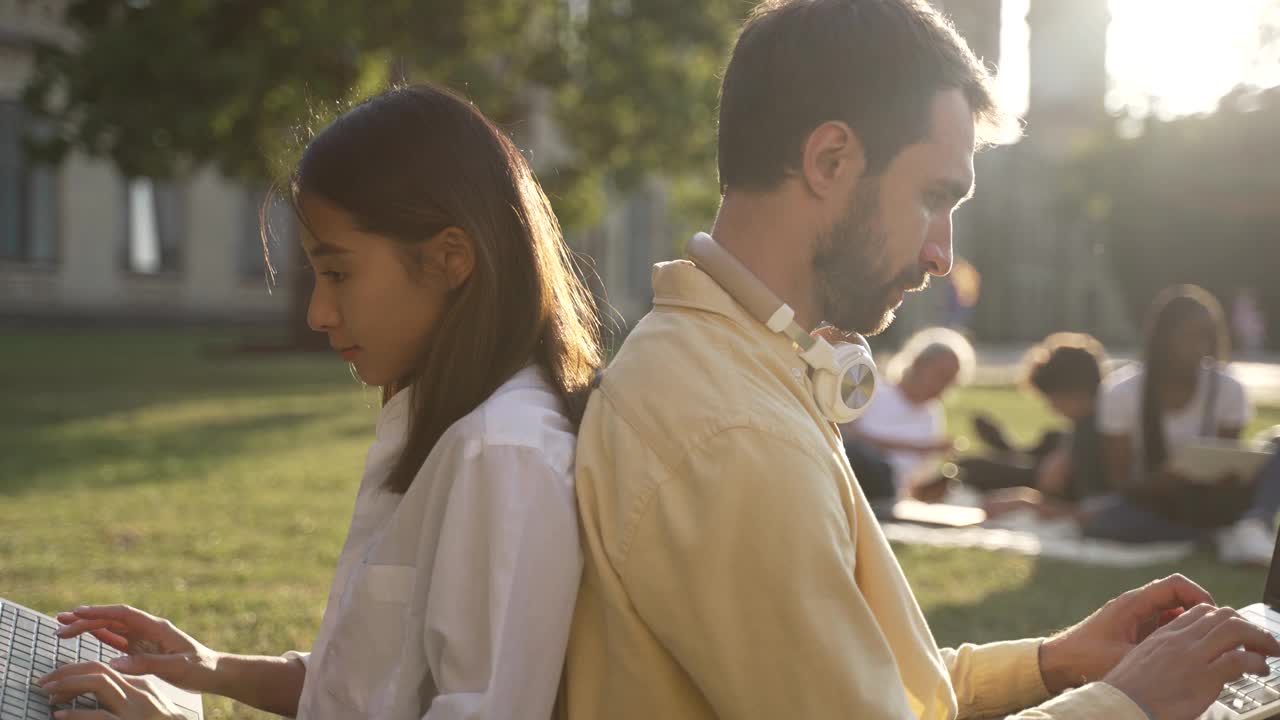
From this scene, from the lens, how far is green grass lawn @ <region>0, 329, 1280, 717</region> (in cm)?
555

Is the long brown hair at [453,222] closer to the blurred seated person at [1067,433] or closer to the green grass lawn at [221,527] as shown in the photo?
the green grass lawn at [221,527]

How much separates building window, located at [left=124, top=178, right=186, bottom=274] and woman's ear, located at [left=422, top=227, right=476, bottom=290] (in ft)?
114

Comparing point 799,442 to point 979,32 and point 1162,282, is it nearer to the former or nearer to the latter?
point 979,32

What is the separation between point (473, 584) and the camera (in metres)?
1.66

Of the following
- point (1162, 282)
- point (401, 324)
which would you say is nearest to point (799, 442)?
point (401, 324)

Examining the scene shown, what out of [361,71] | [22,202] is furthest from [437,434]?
[22,202]

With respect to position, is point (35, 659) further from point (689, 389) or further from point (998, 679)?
point (998, 679)

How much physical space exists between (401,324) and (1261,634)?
4.06ft

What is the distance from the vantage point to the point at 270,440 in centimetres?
1262

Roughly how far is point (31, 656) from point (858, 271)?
1.26 m

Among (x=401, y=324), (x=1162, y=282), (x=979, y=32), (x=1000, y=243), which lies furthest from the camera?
(x=1000, y=243)

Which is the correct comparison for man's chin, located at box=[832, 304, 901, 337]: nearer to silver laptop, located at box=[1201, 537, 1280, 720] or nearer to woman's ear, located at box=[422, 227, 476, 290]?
woman's ear, located at box=[422, 227, 476, 290]

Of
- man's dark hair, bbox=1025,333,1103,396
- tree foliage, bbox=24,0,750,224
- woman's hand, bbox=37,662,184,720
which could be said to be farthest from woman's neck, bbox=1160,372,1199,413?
tree foliage, bbox=24,0,750,224

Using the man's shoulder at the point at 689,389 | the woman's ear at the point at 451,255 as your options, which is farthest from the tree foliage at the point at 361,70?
the man's shoulder at the point at 689,389
